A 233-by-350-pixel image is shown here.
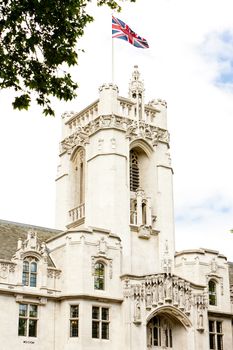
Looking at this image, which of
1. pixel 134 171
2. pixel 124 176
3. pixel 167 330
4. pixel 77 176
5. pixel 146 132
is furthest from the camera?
pixel 77 176

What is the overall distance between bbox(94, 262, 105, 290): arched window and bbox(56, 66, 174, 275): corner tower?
2.43 meters

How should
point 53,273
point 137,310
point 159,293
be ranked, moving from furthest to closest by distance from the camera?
point 159,293, point 53,273, point 137,310

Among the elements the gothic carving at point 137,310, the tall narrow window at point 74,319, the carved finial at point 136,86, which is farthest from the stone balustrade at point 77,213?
the carved finial at point 136,86

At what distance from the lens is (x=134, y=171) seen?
51.2 metres

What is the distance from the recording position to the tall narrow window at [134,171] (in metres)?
50.6

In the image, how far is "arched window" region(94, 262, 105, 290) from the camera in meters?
43.1

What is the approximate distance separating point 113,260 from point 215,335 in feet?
32.1

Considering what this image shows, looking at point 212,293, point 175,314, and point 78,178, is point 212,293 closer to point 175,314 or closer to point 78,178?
point 175,314

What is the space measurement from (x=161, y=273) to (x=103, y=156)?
386 inches

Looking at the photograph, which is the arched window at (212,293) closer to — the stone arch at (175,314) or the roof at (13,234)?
the stone arch at (175,314)

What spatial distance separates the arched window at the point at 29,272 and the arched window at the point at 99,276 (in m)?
3.95

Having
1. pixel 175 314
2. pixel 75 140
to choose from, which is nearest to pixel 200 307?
pixel 175 314

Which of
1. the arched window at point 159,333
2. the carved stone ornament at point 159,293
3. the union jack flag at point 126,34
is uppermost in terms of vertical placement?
the union jack flag at point 126,34

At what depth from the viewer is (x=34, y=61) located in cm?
1995
